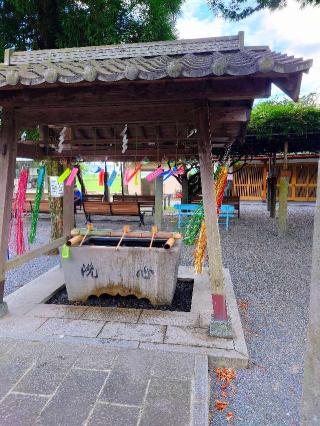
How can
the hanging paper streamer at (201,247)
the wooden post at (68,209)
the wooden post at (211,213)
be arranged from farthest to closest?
1. the wooden post at (68,209)
2. the hanging paper streamer at (201,247)
3. the wooden post at (211,213)

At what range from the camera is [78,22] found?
20.8 feet

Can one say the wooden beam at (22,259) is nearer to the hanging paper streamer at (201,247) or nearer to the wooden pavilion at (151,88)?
the wooden pavilion at (151,88)

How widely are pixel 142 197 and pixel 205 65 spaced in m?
10.1

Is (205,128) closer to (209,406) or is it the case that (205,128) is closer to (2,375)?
(209,406)

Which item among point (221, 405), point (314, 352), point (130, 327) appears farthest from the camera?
point (130, 327)

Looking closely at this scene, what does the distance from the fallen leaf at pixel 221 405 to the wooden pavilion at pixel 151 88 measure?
2.78ft

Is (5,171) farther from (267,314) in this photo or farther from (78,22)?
(78,22)

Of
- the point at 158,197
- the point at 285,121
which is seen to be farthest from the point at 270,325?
the point at 285,121

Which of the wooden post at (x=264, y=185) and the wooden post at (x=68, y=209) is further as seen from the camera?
the wooden post at (x=264, y=185)

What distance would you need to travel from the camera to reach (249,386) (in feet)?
8.23

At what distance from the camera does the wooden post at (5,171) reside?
10.9ft

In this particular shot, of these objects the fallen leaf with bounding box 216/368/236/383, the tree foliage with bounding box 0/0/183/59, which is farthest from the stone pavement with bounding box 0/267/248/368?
the tree foliage with bounding box 0/0/183/59

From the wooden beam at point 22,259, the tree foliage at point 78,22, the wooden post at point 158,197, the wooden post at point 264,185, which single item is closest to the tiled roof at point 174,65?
the wooden beam at point 22,259

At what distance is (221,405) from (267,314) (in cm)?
187
